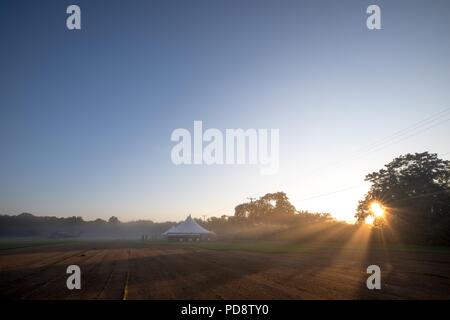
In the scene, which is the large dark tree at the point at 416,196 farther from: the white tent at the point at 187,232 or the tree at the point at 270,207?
the tree at the point at 270,207

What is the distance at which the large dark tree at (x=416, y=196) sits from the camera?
43812 millimetres

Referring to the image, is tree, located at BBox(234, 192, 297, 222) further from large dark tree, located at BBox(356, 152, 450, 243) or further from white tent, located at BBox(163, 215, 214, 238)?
large dark tree, located at BBox(356, 152, 450, 243)

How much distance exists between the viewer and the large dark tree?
43812mm

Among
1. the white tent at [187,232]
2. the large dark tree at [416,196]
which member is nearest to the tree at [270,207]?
the white tent at [187,232]

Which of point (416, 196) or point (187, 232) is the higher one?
point (416, 196)

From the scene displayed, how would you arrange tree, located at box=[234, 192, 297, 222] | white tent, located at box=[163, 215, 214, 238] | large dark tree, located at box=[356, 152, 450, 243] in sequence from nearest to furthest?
large dark tree, located at box=[356, 152, 450, 243] < white tent, located at box=[163, 215, 214, 238] < tree, located at box=[234, 192, 297, 222]

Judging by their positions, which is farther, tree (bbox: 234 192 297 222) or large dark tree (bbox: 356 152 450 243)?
tree (bbox: 234 192 297 222)

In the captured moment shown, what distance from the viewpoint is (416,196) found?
47.2m

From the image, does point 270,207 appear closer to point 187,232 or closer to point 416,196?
point 187,232

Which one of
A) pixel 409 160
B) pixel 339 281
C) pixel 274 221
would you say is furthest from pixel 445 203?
pixel 274 221

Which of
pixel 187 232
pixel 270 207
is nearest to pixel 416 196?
pixel 187 232

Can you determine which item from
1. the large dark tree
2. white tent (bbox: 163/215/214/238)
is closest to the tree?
white tent (bbox: 163/215/214/238)

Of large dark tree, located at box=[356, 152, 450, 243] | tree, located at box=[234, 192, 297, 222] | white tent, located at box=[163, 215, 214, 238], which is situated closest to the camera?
large dark tree, located at box=[356, 152, 450, 243]
